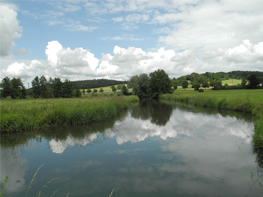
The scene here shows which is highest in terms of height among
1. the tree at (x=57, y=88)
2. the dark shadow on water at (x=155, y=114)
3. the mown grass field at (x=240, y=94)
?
the tree at (x=57, y=88)

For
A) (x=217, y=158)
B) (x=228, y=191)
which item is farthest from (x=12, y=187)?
(x=217, y=158)

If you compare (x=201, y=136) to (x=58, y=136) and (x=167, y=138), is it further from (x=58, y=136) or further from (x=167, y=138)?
(x=58, y=136)

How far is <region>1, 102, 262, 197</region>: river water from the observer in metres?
4.32

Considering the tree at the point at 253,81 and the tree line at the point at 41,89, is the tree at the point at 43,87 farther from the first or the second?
the tree at the point at 253,81

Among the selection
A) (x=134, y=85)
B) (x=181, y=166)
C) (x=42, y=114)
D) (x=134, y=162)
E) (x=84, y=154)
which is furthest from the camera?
(x=134, y=85)

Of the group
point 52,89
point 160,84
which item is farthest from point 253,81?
point 52,89

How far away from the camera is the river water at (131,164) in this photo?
4324mm

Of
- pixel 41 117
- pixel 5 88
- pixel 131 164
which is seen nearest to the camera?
pixel 131 164

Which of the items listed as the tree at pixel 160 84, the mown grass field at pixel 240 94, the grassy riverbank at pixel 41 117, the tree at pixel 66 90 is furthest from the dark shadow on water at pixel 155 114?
the tree at pixel 66 90

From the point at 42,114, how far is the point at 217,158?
10232mm

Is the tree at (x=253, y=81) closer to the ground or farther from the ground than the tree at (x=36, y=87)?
closer to the ground

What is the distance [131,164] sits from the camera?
5781 millimetres

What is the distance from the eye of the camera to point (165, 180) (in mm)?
4668

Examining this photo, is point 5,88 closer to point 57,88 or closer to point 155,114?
point 57,88
